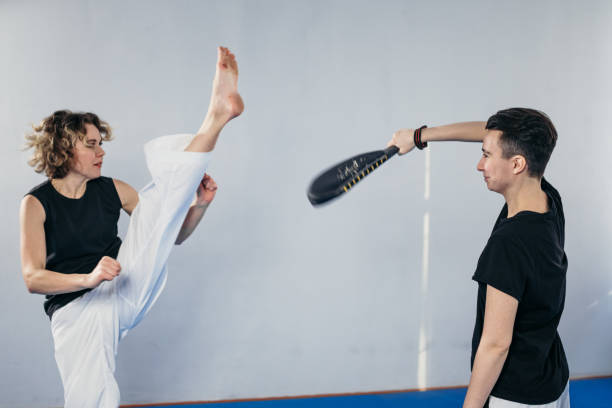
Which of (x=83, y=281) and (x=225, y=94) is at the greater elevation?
(x=225, y=94)

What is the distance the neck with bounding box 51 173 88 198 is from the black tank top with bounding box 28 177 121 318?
23 millimetres

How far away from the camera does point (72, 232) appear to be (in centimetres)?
192

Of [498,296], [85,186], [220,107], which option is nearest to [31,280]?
[85,186]

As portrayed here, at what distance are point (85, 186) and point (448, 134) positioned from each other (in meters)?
1.45

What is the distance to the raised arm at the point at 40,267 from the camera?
1.67 meters

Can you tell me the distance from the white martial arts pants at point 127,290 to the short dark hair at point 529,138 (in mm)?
982

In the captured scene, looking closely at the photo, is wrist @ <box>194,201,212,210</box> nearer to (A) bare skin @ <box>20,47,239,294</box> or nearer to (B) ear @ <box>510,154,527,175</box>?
(A) bare skin @ <box>20,47,239,294</box>

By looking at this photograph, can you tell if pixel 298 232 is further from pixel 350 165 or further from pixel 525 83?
pixel 525 83

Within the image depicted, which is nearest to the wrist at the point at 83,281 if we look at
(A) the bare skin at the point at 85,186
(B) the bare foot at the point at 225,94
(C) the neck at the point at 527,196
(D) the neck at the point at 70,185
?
(A) the bare skin at the point at 85,186

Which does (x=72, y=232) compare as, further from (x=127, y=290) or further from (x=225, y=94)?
(x=225, y=94)

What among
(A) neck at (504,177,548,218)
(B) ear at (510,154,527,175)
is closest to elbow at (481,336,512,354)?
(A) neck at (504,177,548,218)

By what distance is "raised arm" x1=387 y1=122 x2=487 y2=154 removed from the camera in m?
1.75

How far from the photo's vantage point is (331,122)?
290 centimetres

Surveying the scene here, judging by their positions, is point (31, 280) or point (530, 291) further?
point (31, 280)
